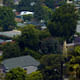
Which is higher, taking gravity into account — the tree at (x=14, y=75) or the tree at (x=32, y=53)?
the tree at (x=14, y=75)

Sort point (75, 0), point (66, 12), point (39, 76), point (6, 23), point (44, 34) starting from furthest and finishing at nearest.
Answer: point (75, 0) → point (6, 23) → point (66, 12) → point (44, 34) → point (39, 76)

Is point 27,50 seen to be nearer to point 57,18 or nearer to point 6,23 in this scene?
point 57,18

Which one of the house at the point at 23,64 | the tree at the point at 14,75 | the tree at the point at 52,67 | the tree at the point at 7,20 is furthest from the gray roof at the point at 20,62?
the tree at the point at 7,20

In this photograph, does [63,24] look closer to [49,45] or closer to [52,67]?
[49,45]

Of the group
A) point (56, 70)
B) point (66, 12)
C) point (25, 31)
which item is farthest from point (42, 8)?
point (56, 70)

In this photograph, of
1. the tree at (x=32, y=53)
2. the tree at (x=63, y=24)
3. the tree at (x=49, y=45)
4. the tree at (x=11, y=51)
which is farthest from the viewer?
the tree at (x=63, y=24)

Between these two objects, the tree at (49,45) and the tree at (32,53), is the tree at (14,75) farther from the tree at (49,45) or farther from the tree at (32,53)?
the tree at (49,45)
